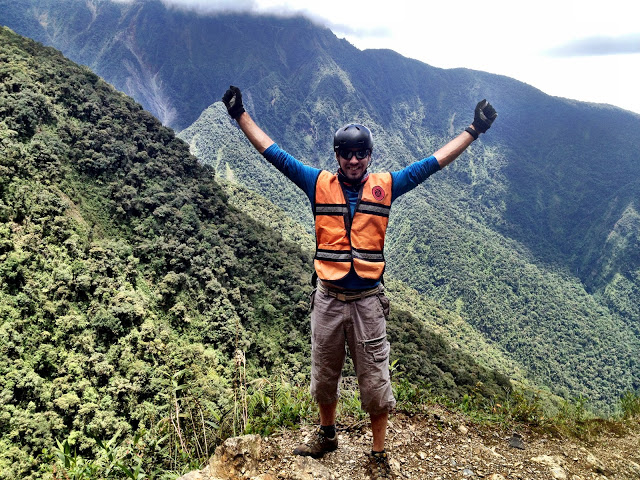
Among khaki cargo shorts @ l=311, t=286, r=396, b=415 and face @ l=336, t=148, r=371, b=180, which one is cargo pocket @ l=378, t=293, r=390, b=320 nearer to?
khaki cargo shorts @ l=311, t=286, r=396, b=415

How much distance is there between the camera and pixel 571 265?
11444cm

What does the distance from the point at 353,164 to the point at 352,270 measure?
3.12ft

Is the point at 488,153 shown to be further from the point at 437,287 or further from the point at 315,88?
the point at 437,287

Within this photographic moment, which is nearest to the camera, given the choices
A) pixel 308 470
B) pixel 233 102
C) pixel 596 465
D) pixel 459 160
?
pixel 308 470

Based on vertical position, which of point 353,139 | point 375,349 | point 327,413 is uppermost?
point 353,139

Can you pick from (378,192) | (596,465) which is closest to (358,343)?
(378,192)

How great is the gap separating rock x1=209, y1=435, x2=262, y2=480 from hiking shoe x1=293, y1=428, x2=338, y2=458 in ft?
1.28

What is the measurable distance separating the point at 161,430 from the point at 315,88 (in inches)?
7389

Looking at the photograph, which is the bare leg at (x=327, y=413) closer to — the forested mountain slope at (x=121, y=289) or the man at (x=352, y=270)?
the man at (x=352, y=270)

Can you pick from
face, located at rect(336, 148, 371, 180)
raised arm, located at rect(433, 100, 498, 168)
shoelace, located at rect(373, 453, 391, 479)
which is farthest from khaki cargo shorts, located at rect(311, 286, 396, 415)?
raised arm, located at rect(433, 100, 498, 168)

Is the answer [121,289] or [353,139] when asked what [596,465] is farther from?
[121,289]

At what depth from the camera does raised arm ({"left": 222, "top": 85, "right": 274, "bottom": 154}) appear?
3504mm

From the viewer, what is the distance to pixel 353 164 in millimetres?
3381

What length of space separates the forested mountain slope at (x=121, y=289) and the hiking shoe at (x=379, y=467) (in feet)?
3.26
